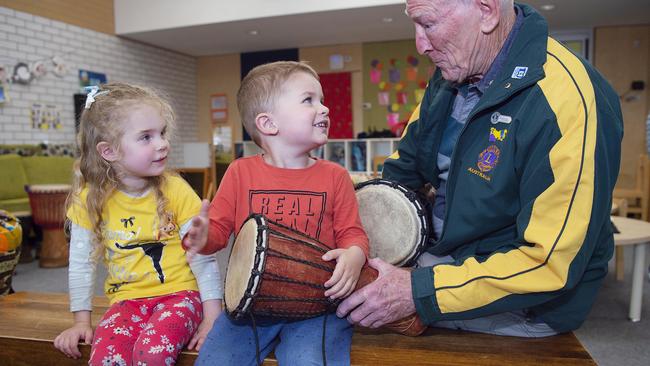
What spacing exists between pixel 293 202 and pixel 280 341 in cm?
43

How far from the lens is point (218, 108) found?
10.7m

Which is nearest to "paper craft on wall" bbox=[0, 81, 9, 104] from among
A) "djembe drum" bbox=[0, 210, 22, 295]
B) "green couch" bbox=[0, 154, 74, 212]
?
"green couch" bbox=[0, 154, 74, 212]

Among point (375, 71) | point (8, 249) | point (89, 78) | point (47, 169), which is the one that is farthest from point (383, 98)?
point (8, 249)

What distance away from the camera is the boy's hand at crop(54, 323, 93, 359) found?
1.57 meters

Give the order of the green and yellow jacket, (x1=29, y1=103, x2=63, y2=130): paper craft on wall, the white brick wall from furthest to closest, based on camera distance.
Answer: (x1=29, y1=103, x2=63, y2=130): paper craft on wall < the white brick wall < the green and yellow jacket

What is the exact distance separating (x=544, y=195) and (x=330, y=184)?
0.63 m

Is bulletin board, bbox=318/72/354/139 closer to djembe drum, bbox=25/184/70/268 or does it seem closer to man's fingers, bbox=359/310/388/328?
djembe drum, bbox=25/184/70/268

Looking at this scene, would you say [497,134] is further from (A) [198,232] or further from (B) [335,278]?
(A) [198,232]

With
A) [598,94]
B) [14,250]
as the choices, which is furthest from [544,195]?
[14,250]

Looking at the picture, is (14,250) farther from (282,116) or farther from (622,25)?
(622,25)

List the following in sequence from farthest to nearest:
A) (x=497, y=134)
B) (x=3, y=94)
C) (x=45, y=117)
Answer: (x=45, y=117)
(x=3, y=94)
(x=497, y=134)

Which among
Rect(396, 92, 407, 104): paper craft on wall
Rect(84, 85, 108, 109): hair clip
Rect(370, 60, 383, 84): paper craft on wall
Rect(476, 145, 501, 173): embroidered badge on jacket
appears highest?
Rect(370, 60, 383, 84): paper craft on wall

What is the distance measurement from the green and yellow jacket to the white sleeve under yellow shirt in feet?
2.73

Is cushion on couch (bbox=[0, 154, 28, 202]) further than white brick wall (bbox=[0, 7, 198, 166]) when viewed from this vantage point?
No
